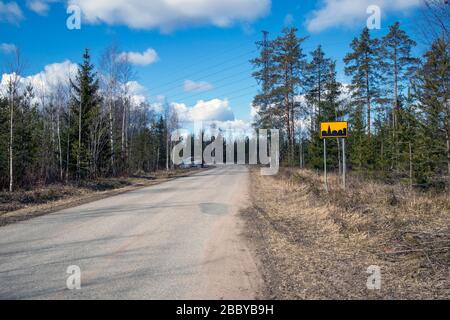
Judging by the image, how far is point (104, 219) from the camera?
8.88 metres

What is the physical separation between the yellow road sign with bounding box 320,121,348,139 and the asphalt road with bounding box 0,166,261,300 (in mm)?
4769

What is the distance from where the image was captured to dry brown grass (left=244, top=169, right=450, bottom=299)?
404 cm

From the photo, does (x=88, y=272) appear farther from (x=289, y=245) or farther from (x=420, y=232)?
(x=420, y=232)

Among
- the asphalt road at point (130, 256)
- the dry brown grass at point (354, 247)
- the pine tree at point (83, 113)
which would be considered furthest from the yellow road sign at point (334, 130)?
the pine tree at point (83, 113)

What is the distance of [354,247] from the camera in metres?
5.77

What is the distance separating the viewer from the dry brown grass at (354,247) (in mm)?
4043

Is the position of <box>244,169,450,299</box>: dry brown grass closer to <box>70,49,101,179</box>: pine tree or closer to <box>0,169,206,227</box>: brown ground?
<box>0,169,206,227</box>: brown ground

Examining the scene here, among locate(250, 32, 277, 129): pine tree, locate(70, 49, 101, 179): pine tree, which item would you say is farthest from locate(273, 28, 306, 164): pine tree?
locate(70, 49, 101, 179): pine tree

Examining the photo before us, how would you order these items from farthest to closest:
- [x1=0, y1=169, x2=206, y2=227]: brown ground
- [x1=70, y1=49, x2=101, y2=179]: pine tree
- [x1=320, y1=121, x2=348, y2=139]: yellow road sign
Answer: [x1=70, y1=49, x2=101, y2=179]: pine tree < [x1=320, y1=121, x2=348, y2=139]: yellow road sign < [x1=0, y1=169, x2=206, y2=227]: brown ground

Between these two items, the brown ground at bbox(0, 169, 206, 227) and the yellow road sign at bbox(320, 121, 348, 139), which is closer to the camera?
the brown ground at bbox(0, 169, 206, 227)

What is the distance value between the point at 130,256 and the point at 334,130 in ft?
28.9

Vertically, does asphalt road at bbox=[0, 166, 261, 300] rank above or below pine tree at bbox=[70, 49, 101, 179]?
below

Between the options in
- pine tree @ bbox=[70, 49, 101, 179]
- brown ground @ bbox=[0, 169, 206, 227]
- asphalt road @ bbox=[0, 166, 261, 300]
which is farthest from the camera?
pine tree @ bbox=[70, 49, 101, 179]

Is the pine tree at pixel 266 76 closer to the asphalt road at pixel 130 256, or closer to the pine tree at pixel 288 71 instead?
the pine tree at pixel 288 71
